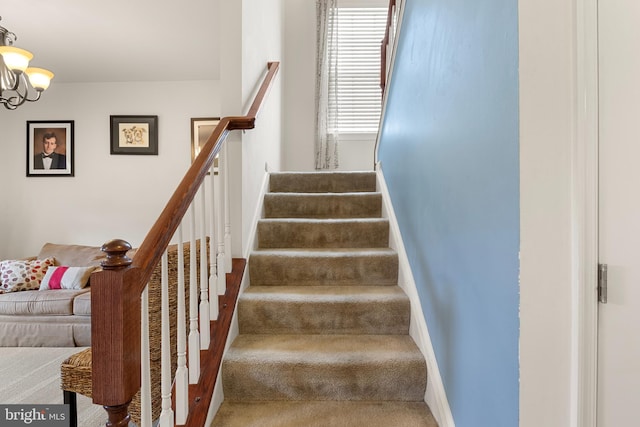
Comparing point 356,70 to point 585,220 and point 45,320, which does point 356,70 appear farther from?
point 45,320

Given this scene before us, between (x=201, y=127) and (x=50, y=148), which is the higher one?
(x=201, y=127)

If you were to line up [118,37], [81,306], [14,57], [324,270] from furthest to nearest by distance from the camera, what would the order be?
1. [118,37]
2. [81,306]
3. [14,57]
4. [324,270]

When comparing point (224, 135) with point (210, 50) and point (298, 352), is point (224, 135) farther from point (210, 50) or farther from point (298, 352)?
point (210, 50)

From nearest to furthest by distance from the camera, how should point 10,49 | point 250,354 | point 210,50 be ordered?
point 250,354
point 10,49
point 210,50

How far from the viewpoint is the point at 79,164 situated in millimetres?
4121

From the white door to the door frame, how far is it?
0.01 metres

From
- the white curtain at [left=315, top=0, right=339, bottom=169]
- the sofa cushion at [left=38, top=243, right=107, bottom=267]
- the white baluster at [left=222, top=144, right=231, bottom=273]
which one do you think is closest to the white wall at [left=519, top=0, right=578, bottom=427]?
the white baluster at [left=222, top=144, right=231, bottom=273]

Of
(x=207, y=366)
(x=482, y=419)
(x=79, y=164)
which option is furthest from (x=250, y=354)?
(x=79, y=164)

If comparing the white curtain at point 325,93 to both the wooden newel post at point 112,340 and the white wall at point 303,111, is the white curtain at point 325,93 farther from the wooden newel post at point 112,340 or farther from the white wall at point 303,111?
the wooden newel post at point 112,340

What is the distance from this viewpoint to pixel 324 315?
64.7 inches

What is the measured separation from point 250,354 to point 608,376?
1202mm

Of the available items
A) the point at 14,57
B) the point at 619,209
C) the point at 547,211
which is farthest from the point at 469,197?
the point at 14,57

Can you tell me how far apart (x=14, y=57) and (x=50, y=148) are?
7.95ft

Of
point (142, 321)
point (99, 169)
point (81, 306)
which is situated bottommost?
point (81, 306)
